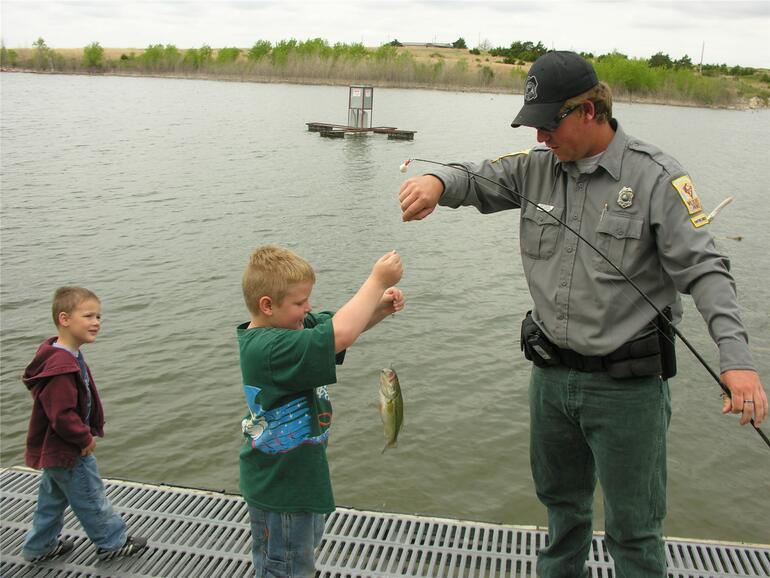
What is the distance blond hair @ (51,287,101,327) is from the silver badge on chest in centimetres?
273

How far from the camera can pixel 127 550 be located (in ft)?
13.1

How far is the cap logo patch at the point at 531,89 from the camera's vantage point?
121 inches

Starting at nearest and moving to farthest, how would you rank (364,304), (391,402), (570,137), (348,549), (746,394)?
(746,394) < (364,304) < (570,137) < (391,402) < (348,549)

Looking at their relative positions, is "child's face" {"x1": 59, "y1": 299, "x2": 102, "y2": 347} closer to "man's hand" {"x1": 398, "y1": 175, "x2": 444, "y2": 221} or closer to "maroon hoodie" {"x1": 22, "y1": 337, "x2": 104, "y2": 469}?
"maroon hoodie" {"x1": 22, "y1": 337, "x2": 104, "y2": 469}

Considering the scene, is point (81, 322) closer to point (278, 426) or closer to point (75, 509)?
point (75, 509)

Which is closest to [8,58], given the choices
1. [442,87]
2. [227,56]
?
[227,56]

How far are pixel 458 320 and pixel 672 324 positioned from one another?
22.5ft

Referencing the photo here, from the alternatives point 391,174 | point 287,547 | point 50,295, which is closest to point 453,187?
point 287,547

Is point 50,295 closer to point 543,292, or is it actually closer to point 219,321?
point 219,321

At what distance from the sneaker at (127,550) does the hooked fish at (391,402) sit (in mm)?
1706

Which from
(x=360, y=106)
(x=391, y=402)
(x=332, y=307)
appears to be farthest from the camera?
(x=360, y=106)

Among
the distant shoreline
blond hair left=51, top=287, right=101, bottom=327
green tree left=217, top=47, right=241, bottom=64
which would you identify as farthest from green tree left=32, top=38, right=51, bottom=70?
blond hair left=51, top=287, right=101, bottom=327

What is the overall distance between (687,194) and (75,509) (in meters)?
3.42

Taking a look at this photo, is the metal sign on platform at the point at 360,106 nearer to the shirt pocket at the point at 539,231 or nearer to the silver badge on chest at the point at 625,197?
the shirt pocket at the point at 539,231
